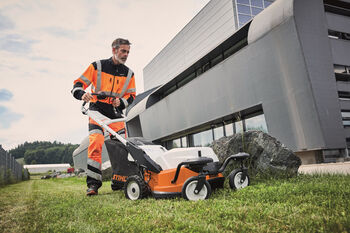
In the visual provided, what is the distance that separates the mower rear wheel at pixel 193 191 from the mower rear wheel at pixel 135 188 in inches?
26.1

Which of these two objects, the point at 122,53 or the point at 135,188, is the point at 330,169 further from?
the point at 122,53

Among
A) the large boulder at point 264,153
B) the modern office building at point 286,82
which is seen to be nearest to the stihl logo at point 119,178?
the large boulder at point 264,153

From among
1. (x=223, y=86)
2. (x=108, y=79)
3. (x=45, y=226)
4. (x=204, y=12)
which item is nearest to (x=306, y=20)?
(x=223, y=86)

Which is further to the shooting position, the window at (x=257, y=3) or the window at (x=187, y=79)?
the window at (x=257, y=3)

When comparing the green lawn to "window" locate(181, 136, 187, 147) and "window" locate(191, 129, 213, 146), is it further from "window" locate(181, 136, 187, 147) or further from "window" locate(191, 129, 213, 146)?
"window" locate(181, 136, 187, 147)

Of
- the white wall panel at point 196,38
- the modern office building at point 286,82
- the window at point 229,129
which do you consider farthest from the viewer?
the white wall panel at point 196,38

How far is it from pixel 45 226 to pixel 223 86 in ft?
34.3

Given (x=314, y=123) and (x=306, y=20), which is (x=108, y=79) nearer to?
(x=314, y=123)

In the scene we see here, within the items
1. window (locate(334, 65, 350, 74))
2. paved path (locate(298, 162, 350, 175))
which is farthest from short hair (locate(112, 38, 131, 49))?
window (locate(334, 65, 350, 74))

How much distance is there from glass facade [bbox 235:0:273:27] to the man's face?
23.1m

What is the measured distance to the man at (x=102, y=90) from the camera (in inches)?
171

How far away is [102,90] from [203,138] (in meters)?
11.3

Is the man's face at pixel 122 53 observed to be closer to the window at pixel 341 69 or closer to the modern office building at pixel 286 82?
the modern office building at pixel 286 82

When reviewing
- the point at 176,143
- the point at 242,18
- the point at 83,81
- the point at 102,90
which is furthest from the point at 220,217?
the point at 242,18
